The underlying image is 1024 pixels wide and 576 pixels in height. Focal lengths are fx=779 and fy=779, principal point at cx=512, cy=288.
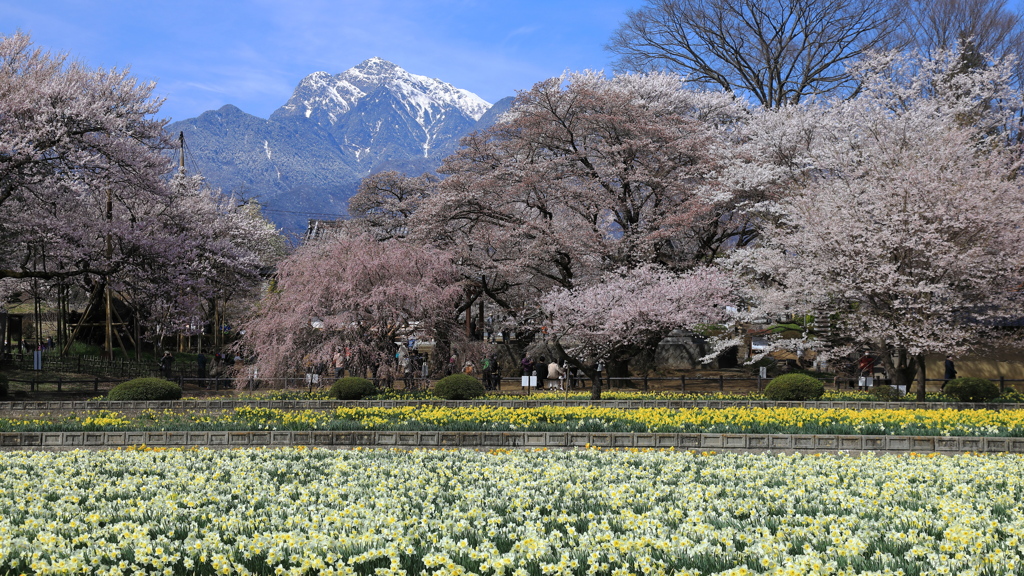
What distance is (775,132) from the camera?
28281mm

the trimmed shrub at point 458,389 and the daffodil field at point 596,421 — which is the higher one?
the trimmed shrub at point 458,389

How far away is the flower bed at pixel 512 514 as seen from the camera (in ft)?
17.1

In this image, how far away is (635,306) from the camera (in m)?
24.5

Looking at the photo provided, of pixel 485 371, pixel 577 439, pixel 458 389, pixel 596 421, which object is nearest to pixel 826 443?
pixel 596 421

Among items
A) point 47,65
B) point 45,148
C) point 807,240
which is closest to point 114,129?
point 45,148

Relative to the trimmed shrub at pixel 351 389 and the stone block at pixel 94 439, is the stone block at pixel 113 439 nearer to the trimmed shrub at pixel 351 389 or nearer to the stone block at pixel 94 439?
the stone block at pixel 94 439

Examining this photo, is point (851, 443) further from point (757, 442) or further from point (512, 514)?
point (512, 514)

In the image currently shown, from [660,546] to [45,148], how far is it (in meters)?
22.6

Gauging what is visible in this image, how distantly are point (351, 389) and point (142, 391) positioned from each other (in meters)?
4.83

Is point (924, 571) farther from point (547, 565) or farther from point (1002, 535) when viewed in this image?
point (547, 565)

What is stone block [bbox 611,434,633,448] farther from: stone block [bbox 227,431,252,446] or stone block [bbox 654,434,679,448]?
stone block [bbox 227,431,252,446]

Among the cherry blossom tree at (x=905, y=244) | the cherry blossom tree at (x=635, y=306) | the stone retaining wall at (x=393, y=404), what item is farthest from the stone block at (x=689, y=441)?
the cherry blossom tree at (x=635, y=306)

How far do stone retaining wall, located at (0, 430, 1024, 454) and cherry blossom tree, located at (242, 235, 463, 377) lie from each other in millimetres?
9272

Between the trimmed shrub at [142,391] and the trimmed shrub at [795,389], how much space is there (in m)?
14.8
